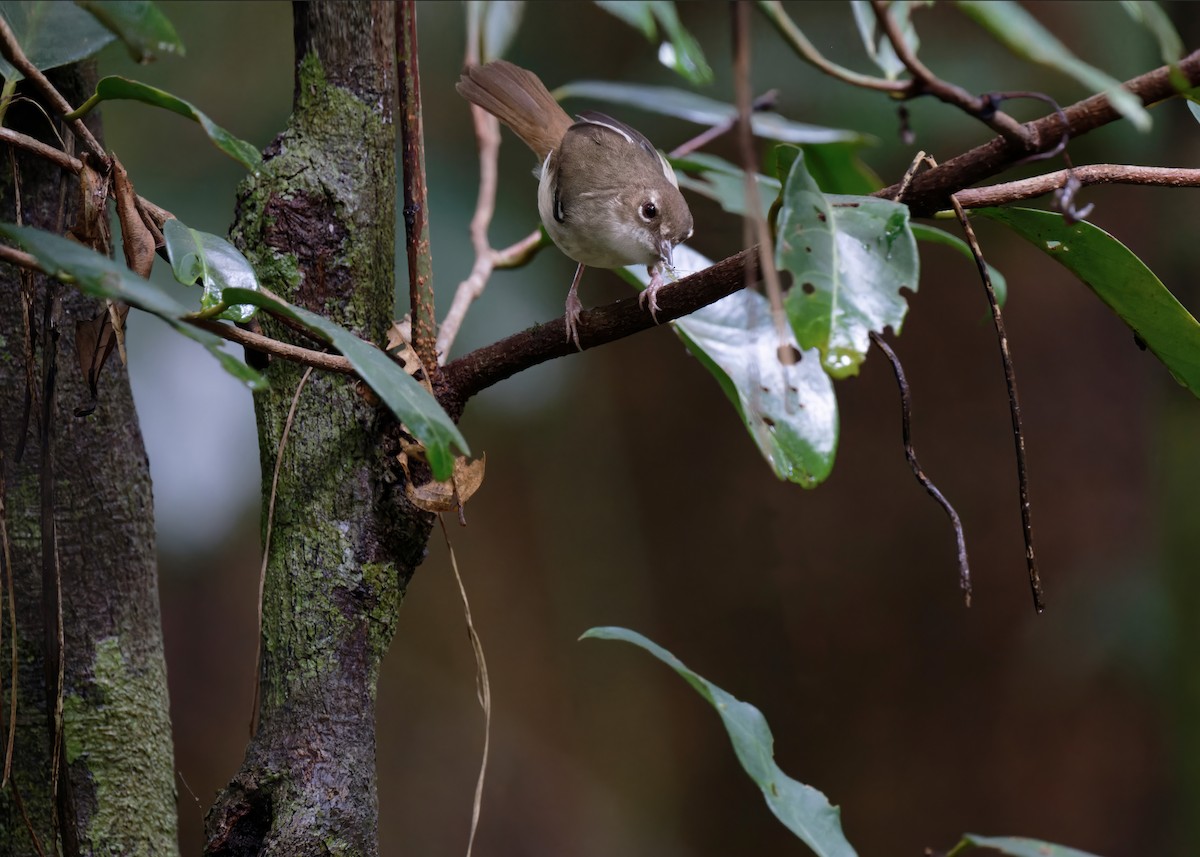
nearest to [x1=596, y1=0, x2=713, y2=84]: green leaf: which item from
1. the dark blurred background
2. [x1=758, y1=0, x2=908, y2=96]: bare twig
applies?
[x1=758, y1=0, x2=908, y2=96]: bare twig

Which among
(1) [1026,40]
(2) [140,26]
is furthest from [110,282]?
(1) [1026,40]

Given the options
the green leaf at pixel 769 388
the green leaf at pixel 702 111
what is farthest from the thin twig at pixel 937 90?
the green leaf at pixel 702 111

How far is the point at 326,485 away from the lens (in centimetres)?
Result: 109

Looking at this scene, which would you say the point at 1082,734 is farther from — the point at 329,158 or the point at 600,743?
the point at 329,158

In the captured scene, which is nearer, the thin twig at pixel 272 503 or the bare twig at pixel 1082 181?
the bare twig at pixel 1082 181

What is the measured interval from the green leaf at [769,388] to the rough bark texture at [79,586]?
66 centimetres

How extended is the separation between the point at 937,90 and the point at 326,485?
2.38 ft

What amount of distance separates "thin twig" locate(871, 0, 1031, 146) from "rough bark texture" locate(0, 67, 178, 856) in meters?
0.85

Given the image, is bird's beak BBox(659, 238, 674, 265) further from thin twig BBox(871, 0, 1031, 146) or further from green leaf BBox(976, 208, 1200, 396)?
thin twig BBox(871, 0, 1031, 146)

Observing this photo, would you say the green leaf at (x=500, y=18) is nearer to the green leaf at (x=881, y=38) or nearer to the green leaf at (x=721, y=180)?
the green leaf at (x=881, y=38)

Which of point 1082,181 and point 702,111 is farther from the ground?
point 702,111

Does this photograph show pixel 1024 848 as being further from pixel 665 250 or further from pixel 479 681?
pixel 665 250

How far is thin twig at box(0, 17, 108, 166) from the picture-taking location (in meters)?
0.83

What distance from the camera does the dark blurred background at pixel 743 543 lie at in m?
3.02
